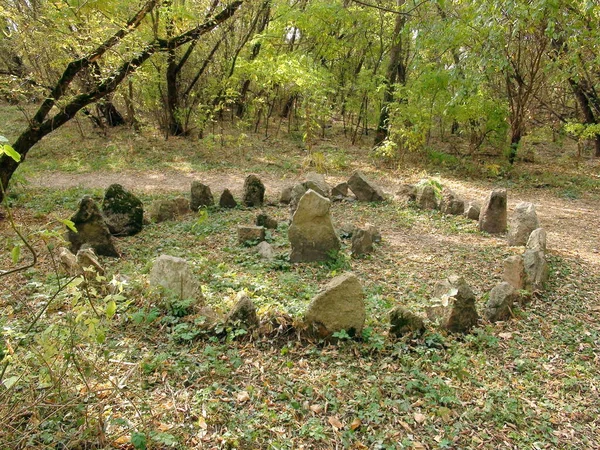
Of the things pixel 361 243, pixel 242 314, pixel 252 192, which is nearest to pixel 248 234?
pixel 361 243

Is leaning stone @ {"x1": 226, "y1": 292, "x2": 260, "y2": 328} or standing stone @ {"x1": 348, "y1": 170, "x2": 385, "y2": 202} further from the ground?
standing stone @ {"x1": 348, "y1": 170, "x2": 385, "y2": 202}

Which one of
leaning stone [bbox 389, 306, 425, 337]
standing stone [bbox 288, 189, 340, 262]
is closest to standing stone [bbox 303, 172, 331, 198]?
standing stone [bbox 288, 189, 340, 262]

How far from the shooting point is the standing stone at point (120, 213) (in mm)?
6449

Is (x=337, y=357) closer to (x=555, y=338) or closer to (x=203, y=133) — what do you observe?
(x=555, y=338)

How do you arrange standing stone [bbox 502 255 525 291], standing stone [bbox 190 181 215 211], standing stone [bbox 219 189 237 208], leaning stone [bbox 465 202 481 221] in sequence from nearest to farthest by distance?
standing stone [bbox 502 255 525 291] → leaning stone [bbox 465 202 481 221] → standing stone [bbox 190 181 215 211] → standing stone [bbox 219 189 237 208]

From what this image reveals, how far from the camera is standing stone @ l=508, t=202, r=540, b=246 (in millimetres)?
6027

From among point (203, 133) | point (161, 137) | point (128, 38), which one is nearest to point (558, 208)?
point (128, 38)

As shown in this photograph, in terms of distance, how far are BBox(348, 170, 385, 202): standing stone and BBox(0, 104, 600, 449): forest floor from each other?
6.84 ft

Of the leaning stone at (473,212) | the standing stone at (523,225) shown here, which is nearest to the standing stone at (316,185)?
the leaning stone at (473,212)

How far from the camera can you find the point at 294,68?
1117cm

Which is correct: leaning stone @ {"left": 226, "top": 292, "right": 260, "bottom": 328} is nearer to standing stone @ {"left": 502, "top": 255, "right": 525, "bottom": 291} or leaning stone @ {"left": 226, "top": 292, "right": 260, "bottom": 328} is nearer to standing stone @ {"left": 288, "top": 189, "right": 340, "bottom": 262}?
standing stone @ {"left": 288, "top": 189, "right": 340, "bottom": 262}

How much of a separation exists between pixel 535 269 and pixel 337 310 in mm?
2675

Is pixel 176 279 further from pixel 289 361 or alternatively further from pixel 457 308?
pixel 457 308

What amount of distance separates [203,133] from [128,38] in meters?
8.28
